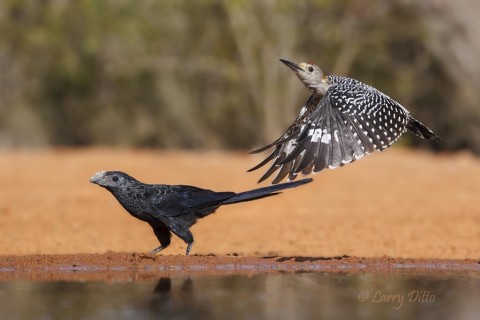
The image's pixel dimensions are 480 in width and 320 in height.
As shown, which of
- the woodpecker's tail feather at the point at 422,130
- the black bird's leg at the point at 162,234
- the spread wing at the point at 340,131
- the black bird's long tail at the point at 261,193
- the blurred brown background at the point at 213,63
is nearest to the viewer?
the spread wing at the point at 340,131

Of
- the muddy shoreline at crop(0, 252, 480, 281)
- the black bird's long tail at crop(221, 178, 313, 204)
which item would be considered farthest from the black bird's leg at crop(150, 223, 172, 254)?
the black bird's long tail at crop(221, 178, 313, 204)

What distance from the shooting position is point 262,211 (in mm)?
15352

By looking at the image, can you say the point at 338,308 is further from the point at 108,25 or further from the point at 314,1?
the point at 108,25

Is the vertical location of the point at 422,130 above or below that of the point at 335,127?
above

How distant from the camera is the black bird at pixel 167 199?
8.79m

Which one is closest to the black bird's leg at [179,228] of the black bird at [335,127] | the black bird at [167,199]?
the black bird at [167,199]

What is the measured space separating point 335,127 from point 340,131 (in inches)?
2.2

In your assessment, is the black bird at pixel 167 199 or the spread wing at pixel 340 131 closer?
the spread wing at pixel 340 131

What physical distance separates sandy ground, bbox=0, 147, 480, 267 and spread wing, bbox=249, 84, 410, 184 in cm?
211
